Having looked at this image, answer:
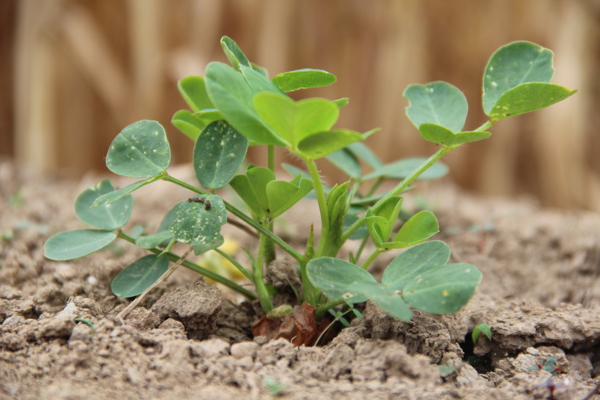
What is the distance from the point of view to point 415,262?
77 cm

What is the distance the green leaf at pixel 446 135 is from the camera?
0.76 meters

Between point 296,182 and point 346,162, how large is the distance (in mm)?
317

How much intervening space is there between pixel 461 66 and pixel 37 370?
2909 millimetres

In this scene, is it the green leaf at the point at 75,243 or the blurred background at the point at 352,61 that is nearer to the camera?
the green leaf at the point at 75,243

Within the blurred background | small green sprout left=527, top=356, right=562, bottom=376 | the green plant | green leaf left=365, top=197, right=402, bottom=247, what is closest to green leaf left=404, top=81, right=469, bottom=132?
the green plant

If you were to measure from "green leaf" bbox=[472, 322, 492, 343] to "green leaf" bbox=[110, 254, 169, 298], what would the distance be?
1.54ft

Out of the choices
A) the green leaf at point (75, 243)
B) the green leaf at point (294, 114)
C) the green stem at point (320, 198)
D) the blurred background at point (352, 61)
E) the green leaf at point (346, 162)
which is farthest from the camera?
the blurred background at point (352, 61)

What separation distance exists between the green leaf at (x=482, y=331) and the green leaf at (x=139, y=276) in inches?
18.4

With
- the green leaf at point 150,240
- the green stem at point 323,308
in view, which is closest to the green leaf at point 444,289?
the green stem at point 323,308

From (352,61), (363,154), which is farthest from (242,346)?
(352,61)

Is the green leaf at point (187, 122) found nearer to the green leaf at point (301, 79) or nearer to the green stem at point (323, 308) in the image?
the green leaf at point (301, 79)

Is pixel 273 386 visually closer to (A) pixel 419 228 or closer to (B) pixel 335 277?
(B) pixel 335 277

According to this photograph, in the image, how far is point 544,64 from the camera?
33.8 inches

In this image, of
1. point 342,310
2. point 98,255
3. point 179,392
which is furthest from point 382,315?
point 98,255
